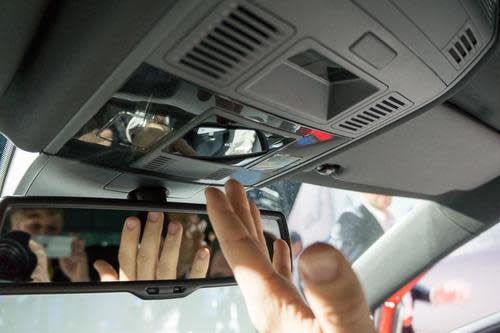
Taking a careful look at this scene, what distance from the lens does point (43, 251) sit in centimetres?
148

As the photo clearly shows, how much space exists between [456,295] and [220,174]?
186 inches

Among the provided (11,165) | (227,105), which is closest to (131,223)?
(11,165)

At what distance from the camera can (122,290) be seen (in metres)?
1.58

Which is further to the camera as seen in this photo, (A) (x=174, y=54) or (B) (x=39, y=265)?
(B) (x=39, y=265)

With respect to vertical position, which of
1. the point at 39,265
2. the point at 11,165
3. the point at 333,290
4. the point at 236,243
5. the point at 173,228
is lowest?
the point at 333,290

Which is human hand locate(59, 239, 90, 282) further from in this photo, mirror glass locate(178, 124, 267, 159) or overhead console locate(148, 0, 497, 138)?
overhead console locate(148, 0, 497, 138)

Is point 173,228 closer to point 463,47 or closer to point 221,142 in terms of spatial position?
point 221,142

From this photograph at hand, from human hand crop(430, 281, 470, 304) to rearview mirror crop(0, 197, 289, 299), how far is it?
4.13 m

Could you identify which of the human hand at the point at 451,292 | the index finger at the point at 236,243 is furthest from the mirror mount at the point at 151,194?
the human hand at the point at 451,292

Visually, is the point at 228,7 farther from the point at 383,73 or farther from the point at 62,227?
the point at 62,227

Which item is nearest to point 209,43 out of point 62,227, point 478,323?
point 62,227

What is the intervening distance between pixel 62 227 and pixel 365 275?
2.37 meters

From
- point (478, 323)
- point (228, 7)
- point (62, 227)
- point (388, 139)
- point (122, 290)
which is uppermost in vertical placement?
point (388, 139)

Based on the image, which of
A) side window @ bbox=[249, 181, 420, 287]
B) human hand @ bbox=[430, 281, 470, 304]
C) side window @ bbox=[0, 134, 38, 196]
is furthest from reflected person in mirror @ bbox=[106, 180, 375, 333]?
human hand @ bbox=[430, 281, 470, 304]
